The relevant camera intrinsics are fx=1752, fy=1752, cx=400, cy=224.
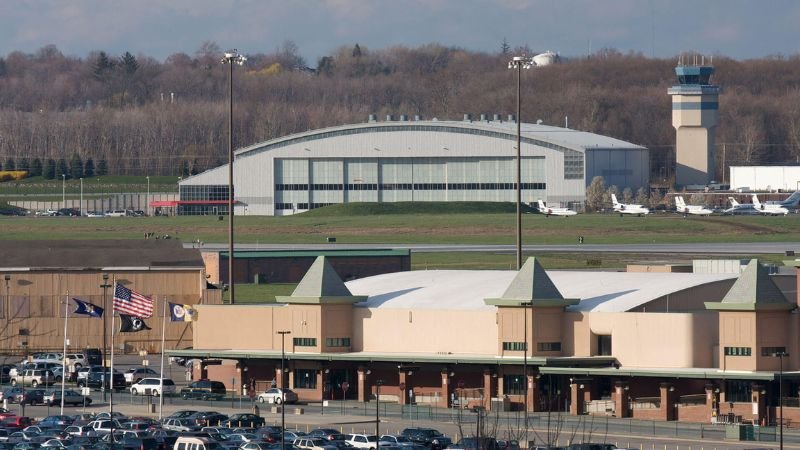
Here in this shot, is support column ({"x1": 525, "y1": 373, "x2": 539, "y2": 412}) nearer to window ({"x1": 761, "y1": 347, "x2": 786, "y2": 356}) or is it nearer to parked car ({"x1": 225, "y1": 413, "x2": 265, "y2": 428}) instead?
window ({"x1": 761, "y1": 347, "x2": 786, "y2": 356})

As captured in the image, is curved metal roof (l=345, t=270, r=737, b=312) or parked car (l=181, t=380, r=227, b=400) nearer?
curved metal roof (l=345, t=270, r=737, b=312)

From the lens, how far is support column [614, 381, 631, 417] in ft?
255

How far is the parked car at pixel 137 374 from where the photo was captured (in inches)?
3617

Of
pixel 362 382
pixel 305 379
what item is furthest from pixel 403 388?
pixel 305 379

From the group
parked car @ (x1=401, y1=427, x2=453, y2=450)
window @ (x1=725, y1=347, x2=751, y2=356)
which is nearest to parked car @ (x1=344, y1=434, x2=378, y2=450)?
parked car @ (x1=401, y1=427, x2=453, y2=450)

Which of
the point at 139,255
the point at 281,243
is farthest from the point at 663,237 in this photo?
the point at 139,255

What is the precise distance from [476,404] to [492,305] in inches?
193

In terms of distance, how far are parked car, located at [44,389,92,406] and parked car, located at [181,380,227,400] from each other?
4.95 metres

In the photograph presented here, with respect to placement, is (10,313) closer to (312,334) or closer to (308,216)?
(312,334)

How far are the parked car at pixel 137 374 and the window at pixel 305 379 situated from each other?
28.7ft

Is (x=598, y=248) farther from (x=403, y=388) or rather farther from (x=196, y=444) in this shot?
(x=196, y=444)

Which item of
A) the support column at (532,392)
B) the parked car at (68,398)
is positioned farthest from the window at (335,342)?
the parked car at (68,398)

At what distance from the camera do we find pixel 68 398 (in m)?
85.3

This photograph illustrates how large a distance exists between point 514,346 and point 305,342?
12.3 m
